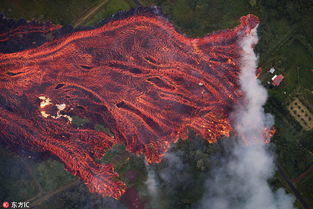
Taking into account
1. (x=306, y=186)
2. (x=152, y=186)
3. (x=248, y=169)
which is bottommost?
(x=306, y=186)

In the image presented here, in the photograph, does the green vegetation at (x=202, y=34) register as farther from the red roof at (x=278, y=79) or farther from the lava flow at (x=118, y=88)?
the lava flow at (x=118, y=88)

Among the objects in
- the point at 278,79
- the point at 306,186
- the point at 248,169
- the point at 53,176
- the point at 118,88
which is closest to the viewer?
the point at 248,169

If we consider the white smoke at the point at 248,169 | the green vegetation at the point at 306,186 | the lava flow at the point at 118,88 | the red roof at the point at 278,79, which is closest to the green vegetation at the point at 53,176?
the lava flow at the point at 118,88

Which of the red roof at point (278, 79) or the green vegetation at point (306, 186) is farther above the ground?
the red roof at point (278, 79)

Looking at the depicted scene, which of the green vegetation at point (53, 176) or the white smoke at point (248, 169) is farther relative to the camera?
the green vegetation at point (53, 176)

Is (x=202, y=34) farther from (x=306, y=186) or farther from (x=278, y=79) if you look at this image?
(x=306, y=186)

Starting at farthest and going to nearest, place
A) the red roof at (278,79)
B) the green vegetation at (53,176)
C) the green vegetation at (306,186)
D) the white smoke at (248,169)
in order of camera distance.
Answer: the red roof at (278,79), the green vegetation at (306,186), the green vegetation at (53,176), the white smoke at (248,169)

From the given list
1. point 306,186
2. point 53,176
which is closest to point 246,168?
point 306,186
